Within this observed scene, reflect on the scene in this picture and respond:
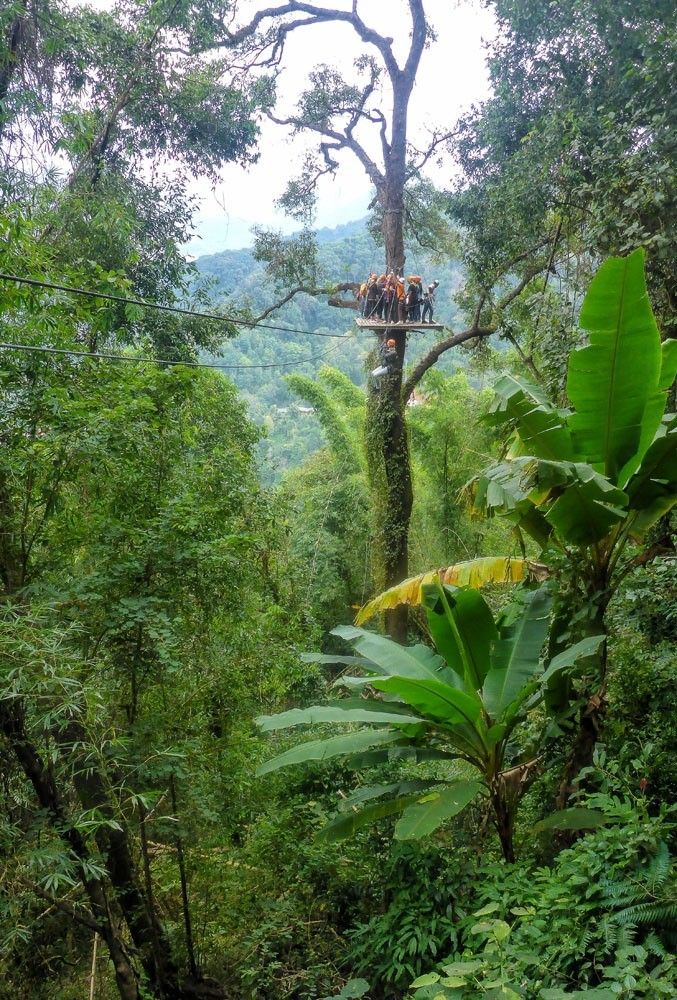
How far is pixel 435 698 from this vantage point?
9.88 feet

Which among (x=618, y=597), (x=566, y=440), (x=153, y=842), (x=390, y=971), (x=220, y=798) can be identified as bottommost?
(x=153, y=842)

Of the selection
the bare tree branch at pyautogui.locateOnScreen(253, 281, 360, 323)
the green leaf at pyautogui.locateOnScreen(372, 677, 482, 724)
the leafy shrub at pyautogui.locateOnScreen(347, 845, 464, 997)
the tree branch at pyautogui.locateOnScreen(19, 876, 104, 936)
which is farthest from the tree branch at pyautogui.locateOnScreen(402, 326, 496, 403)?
the tree branch at pyautogui.locateOnScreen(19, 876, 104, 936)

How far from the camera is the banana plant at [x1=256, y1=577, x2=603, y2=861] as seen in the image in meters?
3.03

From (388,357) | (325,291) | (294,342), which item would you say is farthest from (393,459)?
(294,342)

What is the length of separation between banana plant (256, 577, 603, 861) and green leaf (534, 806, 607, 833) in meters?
0.33

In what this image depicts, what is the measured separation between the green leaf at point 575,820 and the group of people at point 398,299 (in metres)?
6.94

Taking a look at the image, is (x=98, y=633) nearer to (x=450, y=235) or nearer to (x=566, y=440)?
(x=566, y=440)

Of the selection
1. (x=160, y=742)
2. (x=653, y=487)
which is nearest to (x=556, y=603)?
(x=653, y=487)

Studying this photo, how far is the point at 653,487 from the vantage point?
3.45 metres

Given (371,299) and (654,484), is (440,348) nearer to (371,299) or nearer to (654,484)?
(371,299)

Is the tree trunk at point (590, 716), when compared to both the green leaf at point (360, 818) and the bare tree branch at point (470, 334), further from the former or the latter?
the bare tree branch at point (470, 334)

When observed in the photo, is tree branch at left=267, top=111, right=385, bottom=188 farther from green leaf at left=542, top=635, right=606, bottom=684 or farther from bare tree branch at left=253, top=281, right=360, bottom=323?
green leaf at left=542, top=635, right=606, bottom=684

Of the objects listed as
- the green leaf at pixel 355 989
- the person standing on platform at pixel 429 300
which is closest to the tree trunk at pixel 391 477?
the person standing on platform at pixel 429 300

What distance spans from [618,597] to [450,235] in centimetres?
876
